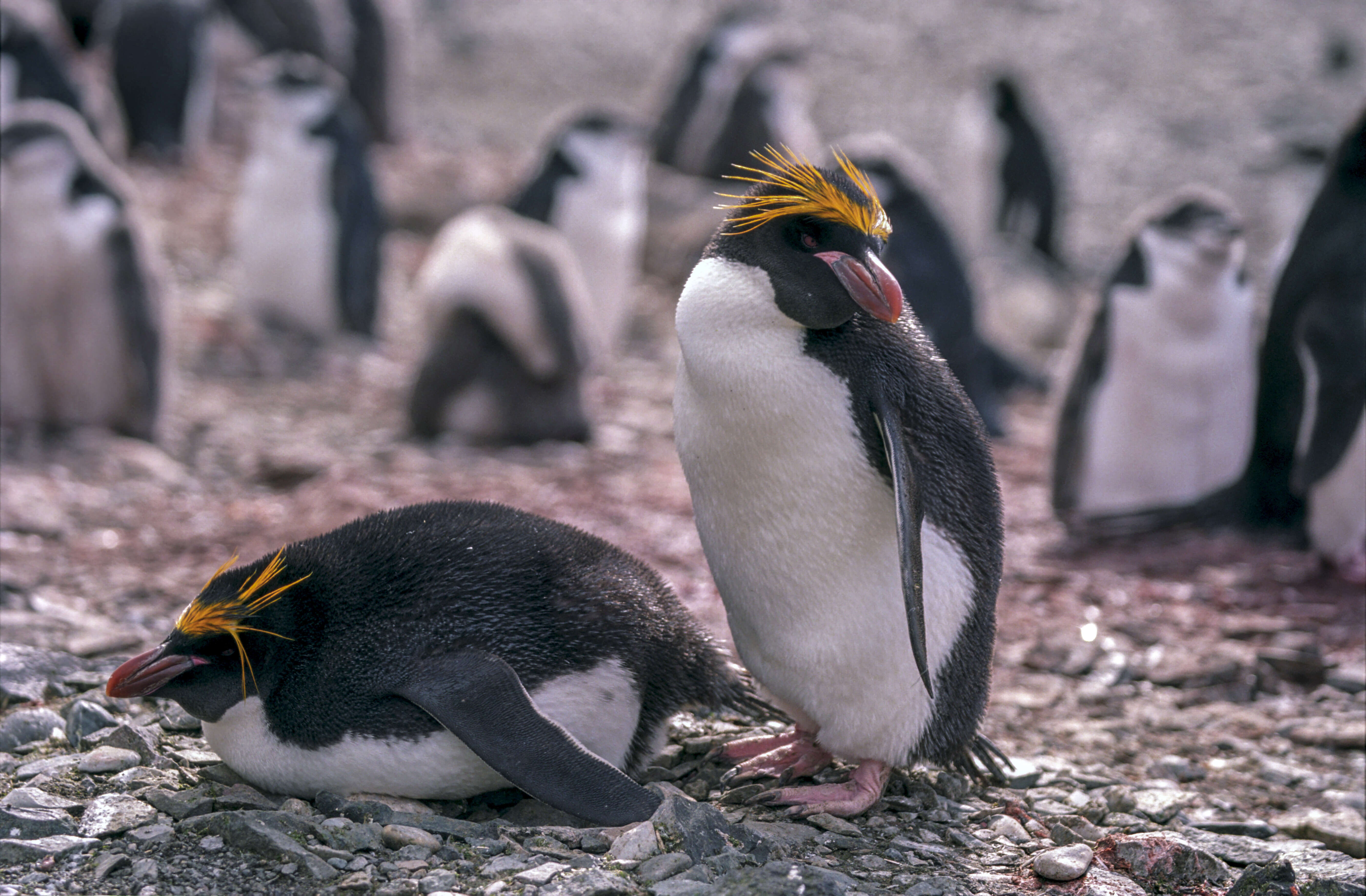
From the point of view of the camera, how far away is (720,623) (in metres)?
4.52

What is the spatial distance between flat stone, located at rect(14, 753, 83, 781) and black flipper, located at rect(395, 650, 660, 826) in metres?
0.75

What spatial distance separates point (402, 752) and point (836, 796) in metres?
0.92

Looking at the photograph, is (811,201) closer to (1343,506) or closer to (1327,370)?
(1327,370)

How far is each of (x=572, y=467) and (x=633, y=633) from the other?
4.21 metres

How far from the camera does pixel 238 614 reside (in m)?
2.76

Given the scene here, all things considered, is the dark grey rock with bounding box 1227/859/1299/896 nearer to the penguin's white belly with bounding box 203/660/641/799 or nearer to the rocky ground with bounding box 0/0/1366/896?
the rocky ground with bounding box 0/0/1366/896

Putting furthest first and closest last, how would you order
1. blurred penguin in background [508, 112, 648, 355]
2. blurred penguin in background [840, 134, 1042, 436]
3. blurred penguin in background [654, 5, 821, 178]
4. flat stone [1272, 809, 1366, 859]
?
blurred penguin in background [654, 5, 821, 178]
blurred penguin in background [508, 112, 648, 355]
blurred penguin in background [840, 134, 1042, 436]
flat stone [1272, 809, 1366, 859]

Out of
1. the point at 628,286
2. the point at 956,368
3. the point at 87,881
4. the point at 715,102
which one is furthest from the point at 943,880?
the point at 715,102

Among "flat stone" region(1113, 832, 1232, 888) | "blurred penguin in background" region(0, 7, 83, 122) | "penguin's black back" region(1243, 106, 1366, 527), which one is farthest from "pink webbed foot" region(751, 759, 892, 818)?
"blurred penguin in background" region(0, 7, 83, 122)

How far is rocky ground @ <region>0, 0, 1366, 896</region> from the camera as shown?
102 inches

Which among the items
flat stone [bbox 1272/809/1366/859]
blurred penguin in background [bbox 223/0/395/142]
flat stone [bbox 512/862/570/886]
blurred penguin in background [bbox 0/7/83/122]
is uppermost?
blurred penguin in background [bbox 223/0/395/142]

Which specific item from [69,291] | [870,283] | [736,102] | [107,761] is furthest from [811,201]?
[736,102]

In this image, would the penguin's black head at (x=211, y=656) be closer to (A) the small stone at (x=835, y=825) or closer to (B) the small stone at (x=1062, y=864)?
(A) the small stone at (x=835, y=825)

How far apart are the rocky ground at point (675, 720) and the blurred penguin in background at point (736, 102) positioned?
2692 mm
